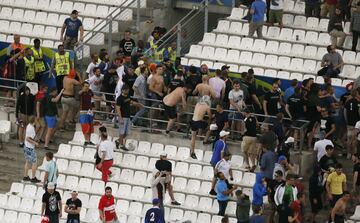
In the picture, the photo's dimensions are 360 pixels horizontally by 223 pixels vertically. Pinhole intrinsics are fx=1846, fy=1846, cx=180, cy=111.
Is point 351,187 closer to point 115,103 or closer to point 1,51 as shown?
point 115,103

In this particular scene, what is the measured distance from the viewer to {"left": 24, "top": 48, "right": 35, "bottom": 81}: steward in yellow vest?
44031 millimetres

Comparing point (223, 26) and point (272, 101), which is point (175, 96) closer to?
point (272, 101)

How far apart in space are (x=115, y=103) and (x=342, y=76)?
208 inches

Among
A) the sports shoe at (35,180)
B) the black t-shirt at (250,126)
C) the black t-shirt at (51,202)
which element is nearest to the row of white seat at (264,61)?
the black t-shirt at (250,126)

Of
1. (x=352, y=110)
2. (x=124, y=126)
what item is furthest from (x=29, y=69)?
(x=352, y=110)

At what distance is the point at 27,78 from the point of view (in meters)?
44.0

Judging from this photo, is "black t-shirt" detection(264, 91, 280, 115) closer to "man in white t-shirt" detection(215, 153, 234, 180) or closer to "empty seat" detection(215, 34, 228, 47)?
"man in white t-shirt" detection(215, 153, 234, 180)

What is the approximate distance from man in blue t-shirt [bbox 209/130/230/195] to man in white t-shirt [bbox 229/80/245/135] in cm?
110

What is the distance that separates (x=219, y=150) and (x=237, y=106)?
1.51 meters

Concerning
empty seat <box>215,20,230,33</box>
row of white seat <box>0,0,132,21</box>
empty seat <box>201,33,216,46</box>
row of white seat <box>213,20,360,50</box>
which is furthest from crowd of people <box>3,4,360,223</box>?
row of white seat <box>0,0,132,21</box>

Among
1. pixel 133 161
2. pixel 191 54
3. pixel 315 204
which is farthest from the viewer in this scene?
pixel 191 54

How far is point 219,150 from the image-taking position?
3991 centimetres

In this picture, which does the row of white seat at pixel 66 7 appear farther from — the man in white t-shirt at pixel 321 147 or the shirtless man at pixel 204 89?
the man in white t-shirt at pixel 321 147

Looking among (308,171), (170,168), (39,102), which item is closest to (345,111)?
(308,171)
